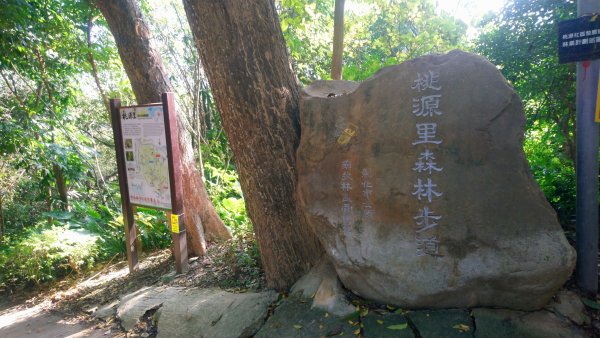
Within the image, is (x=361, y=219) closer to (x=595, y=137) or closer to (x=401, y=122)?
(x=401, y=122)

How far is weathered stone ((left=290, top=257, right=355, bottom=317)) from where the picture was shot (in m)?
3.05

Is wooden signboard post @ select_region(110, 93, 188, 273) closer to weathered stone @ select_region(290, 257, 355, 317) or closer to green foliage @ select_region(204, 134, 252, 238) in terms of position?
Answer: green foliage @ select_region(204, 134, 252, 238)

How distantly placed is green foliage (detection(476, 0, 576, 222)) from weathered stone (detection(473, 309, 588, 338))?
1.40 m

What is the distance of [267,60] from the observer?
3330mm

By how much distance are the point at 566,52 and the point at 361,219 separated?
180 cm

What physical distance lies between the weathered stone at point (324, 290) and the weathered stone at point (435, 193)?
0.13 metres

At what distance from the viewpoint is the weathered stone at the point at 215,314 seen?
3236mm

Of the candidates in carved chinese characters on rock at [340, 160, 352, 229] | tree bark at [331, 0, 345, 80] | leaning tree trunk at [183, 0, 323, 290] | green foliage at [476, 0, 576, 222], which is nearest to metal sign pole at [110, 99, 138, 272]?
leaning tree trunk at [183, 0, 323, 290]

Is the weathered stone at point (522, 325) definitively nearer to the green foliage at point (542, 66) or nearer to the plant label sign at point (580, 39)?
the green foliage at point (542, 66)

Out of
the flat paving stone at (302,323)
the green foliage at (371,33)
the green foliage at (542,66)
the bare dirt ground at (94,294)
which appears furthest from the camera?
the green foliage at (371,33)

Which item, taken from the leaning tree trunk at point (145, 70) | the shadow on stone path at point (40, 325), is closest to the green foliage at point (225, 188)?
the leaning tree trunk at point (145, 70)

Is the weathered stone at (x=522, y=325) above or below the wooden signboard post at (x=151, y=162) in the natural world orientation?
below

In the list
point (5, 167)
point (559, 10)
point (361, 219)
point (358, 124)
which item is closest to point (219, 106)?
point (358, 124)

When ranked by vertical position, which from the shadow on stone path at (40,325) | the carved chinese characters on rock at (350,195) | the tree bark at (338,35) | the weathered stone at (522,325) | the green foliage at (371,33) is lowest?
the shadow on stone path at (40,325)
